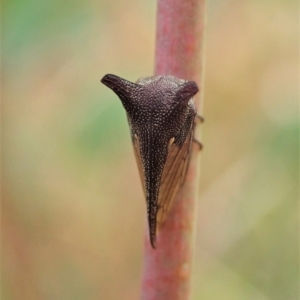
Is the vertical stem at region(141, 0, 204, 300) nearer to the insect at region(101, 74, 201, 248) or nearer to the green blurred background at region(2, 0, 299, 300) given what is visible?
the insect at region(101, 74, 201, 248)

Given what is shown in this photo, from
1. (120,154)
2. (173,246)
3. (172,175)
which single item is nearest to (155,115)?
(172,175)

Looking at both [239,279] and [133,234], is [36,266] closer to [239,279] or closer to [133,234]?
[133,234]

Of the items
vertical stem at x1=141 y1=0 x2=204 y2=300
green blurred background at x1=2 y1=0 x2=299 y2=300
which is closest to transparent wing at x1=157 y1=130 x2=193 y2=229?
vertical stem at x1=141 y1=0 x2=204 y2=300

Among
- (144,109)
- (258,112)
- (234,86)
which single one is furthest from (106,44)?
(144,109)

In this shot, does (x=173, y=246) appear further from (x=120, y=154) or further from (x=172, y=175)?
(x=120, y=154)

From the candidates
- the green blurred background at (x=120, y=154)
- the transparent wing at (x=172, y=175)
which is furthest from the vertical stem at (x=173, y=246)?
the green blurred background at (x=120, y=154)

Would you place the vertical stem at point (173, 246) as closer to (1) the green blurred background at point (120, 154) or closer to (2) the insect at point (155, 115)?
(2) the insect at point (155, 115)

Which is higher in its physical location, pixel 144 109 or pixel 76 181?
pixel 144 109

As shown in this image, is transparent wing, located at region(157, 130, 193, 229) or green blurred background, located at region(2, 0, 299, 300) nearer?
transparent wing, located at region(157, 130, 193, 229)
